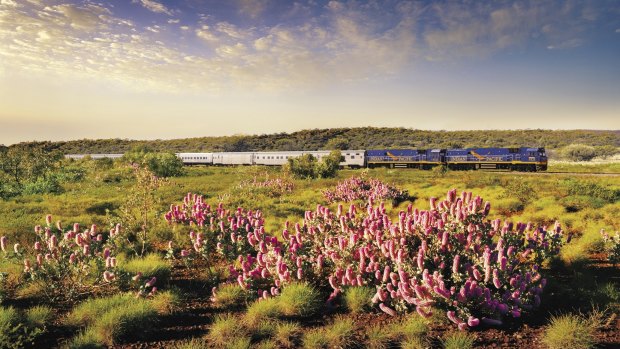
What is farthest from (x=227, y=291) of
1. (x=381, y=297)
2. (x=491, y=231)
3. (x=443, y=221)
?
(x=491, y=231)

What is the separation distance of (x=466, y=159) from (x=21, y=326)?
142ft

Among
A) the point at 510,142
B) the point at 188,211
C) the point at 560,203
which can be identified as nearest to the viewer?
the point at 188,211

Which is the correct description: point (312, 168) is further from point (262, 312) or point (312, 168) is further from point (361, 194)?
point (262, 312)

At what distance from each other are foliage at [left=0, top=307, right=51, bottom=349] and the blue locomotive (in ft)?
135

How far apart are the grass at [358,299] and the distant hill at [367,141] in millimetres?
76685

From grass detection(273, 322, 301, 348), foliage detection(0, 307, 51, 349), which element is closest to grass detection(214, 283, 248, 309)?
grass detection(273, 322, 301, 348)

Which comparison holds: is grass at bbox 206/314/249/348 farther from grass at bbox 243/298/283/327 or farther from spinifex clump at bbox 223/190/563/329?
spinifex clump at bbox 223/190/563/329

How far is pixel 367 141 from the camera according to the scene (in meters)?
95.2

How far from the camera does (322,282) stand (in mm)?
6227

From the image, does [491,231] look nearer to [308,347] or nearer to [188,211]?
[308,347]

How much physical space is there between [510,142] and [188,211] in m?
89.7

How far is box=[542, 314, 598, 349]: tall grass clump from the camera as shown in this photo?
13.7 ft

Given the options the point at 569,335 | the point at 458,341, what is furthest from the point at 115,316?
the point at 569,335

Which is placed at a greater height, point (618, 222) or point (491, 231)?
point (491, 231)
